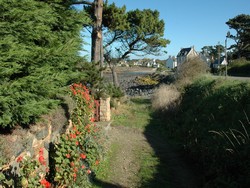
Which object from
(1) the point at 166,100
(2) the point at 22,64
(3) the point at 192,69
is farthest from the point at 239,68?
(2) the point at 22,64

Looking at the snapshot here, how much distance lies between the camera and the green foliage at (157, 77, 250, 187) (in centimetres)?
664

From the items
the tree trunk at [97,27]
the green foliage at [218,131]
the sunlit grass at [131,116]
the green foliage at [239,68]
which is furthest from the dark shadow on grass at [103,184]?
the green foliage at [239,68]

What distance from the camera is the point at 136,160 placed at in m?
8.98

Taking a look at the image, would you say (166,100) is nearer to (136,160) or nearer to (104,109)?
(104,109)

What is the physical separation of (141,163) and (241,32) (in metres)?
51.4

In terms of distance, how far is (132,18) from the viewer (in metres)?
26.8

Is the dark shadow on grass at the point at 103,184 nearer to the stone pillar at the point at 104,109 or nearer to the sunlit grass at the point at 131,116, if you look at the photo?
the stone pillar at the point at 104,109

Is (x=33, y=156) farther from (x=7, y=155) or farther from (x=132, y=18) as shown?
(x=132, y=18)

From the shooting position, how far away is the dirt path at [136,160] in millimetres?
7404

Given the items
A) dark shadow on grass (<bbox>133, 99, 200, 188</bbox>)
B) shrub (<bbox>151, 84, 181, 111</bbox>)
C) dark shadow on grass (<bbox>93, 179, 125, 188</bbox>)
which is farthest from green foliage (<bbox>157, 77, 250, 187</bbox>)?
dark shadow on grass (<bbox>93, 179, 125, 188</bbox>)

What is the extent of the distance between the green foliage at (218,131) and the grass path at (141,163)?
22.0 inches

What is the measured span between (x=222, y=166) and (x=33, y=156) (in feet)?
13.9

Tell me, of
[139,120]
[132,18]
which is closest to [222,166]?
[139,120]

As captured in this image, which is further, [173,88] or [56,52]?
[173,88]
